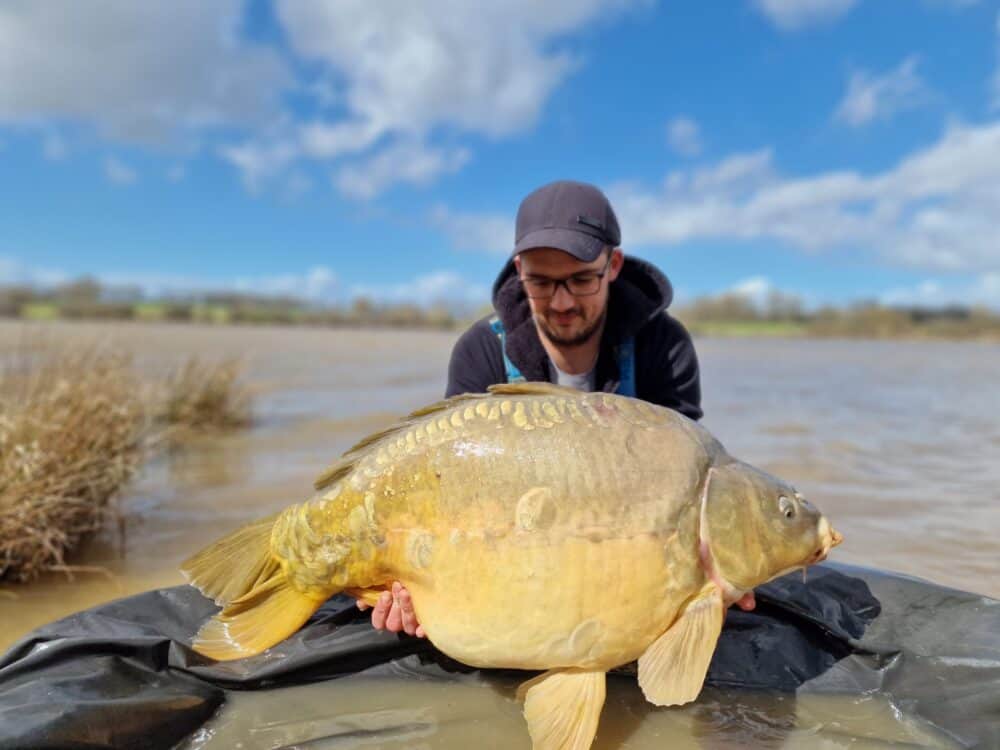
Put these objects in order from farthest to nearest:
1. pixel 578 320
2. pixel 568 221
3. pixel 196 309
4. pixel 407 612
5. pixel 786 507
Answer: pixel 196 309 < pixel 578 320 < pixel 568 221 < pixel 407 612 < pixel 786 507

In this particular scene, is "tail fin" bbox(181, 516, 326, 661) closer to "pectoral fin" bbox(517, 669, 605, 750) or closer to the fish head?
"pectoral fin" bbox(517, 669, 605, 750)

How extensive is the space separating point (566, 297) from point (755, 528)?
100 cm

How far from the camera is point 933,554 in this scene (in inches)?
122

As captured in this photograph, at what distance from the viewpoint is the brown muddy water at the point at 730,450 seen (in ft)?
5.84

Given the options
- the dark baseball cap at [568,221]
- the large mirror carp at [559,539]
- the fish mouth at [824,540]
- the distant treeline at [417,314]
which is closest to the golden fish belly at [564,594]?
the large mirror carp at [559,539]

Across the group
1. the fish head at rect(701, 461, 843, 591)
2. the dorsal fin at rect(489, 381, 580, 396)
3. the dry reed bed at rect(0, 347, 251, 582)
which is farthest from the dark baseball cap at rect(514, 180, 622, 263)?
the dry reed bed at rect(0, 347, 251, 582)

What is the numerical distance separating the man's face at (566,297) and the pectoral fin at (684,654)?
108 centimetres

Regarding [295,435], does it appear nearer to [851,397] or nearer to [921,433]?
[921,433]

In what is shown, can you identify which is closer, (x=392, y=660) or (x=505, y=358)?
(x=392, y=660)

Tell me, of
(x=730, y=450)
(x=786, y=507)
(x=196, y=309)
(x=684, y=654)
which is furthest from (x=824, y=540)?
(x=196, y=309)

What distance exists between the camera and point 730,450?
17.9ft

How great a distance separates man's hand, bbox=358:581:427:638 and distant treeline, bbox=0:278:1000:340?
2287 centimetres

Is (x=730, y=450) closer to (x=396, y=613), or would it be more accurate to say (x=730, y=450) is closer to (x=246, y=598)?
(x=396, y=613)

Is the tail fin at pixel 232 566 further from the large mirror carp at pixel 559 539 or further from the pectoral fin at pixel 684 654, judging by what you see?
the pectoral fin at pixel 684 654
